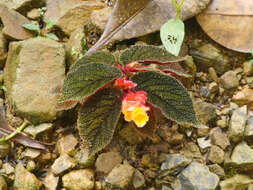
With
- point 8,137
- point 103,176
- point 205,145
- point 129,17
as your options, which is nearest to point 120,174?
point 103,176

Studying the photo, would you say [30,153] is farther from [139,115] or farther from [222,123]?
[222,123]

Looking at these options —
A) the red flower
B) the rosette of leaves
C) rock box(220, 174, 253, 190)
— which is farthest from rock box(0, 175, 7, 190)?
rock box(220, 174, 253, 190)

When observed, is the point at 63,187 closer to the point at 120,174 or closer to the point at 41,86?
the point at 120,174

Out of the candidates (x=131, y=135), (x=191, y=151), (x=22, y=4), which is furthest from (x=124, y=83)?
(x=22, y=4)

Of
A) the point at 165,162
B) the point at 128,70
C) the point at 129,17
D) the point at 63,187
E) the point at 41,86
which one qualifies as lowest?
the point at 63,187

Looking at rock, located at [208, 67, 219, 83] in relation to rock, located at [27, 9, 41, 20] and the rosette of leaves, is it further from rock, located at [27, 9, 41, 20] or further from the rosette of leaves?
rock, located at [27, 9, 41, 20]
